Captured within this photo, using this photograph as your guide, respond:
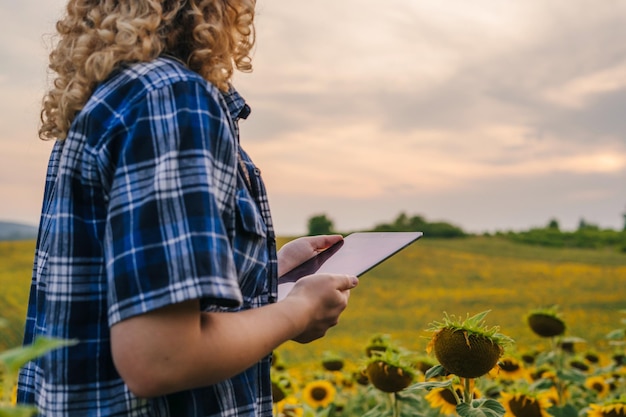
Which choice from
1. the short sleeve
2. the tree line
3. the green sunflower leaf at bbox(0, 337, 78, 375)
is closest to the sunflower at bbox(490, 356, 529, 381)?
the short sleeve

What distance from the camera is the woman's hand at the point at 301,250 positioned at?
144 cm

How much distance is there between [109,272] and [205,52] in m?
0.36

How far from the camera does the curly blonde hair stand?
0.99 m

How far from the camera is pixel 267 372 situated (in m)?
1.15

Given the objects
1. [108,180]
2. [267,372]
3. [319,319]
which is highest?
[108,180]

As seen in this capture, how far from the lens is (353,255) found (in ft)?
4.33

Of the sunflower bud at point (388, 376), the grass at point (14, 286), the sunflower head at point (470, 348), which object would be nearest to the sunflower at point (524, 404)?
the sunflower bud at point (388, 376)

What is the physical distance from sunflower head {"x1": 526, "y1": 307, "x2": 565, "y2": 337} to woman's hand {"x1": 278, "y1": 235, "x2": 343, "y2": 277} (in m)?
1.59

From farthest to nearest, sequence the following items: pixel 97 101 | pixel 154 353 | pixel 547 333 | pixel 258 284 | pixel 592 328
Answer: pixel 592 328 < pixel 547 333 < pixel 258 284 < pixel 97 101 < pixel 154 353

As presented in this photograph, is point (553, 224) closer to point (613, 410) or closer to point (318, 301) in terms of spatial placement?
point (613, 410)

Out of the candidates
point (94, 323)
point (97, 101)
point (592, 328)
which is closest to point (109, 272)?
point (94, 323)

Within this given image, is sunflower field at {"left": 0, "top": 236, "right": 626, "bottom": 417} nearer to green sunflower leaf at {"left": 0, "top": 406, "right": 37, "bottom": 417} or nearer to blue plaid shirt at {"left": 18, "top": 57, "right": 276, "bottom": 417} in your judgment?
green sunflower leaf at {"left": 0, "top": 406, "right": 37, "bottom": 417}

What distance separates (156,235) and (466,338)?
853mm

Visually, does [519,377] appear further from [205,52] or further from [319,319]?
[205,52]
